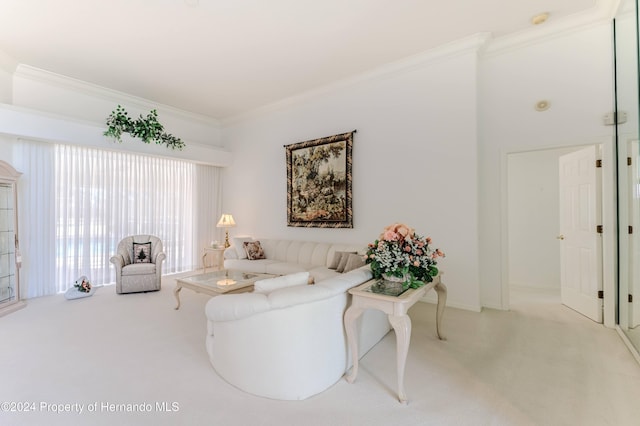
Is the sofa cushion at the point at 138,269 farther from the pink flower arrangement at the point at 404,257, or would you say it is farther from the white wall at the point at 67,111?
the pink flower arrangement at the point at 404,257

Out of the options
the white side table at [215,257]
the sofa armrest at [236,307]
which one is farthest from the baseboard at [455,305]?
the white side table at [215,257]

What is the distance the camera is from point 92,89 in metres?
4.80

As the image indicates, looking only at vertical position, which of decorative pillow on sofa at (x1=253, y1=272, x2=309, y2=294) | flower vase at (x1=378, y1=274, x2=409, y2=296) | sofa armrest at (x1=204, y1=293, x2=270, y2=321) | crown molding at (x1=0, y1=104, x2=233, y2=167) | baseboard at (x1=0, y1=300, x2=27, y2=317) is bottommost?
baseboard at (x1=0, y1=300, x2=27, y2=317)

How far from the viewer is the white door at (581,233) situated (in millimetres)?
3244

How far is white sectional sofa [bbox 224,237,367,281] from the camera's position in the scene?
A: 14.5 ft

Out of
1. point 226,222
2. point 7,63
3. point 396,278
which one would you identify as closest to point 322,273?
point 396,278

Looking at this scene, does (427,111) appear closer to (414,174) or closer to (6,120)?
(414,174)

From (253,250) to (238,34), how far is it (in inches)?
136

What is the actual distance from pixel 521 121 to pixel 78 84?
6.86 meters

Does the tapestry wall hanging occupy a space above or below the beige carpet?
above

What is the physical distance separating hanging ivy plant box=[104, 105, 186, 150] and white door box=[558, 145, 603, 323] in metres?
6.58

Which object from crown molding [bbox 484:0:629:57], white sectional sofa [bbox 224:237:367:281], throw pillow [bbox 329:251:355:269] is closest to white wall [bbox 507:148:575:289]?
crown molding [bbox 484:0:629:57]

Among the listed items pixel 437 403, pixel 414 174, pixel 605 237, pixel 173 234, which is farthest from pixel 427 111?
pixel 173 234

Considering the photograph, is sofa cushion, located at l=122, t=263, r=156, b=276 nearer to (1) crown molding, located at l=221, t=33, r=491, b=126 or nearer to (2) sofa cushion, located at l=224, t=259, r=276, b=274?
(2) sofa cushion, located at l=224, t=259, r=276, b=274
